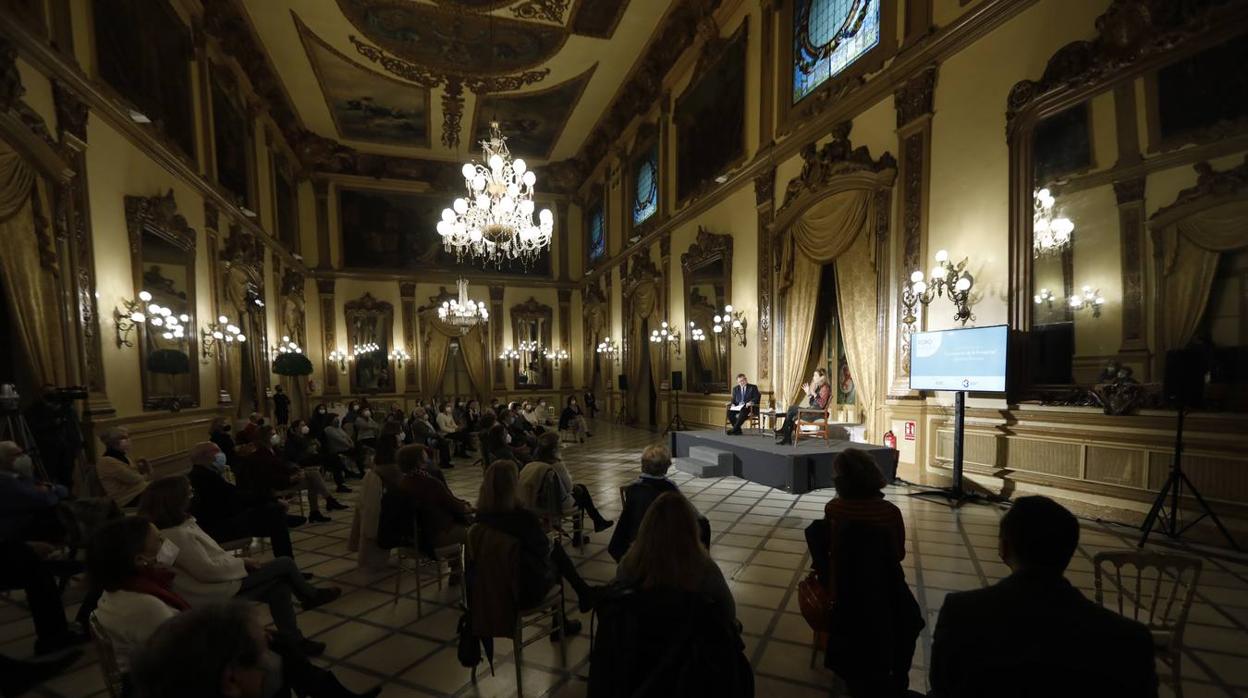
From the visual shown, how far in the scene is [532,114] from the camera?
15086 millimetres

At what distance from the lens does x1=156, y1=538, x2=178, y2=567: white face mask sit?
2.26 meters

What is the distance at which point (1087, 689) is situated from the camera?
3.77ft

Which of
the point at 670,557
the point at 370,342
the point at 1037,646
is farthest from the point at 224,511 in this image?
the point at 370,342

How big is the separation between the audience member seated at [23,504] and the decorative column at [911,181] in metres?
7.95

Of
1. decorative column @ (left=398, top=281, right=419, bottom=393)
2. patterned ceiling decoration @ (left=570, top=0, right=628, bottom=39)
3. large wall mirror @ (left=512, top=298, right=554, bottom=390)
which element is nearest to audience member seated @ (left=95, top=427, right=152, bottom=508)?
patterned ceiling decoration @ (left=570, top=0, right=628, bottom=39)

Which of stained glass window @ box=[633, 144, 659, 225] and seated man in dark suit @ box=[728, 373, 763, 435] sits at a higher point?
stained glass window @ box=[633, 144, 659, 225]

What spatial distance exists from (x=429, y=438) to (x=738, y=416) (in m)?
5.06

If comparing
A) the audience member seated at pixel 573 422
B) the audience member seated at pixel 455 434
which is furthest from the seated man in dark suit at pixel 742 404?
the audience member seated at pixel 455 434

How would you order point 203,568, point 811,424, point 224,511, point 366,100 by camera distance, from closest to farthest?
point 203,568, point 224,511, point 811,424, point 366,100

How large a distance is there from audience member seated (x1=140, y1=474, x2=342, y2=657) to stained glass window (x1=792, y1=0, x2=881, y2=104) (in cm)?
872

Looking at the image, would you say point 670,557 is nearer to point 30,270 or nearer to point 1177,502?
point 1177,502

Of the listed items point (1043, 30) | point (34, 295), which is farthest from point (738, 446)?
point (34, 295)

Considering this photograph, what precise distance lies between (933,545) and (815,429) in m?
3.28

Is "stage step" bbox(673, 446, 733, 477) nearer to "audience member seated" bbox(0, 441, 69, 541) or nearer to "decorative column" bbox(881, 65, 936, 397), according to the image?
"decorative column" bbox(881, 65, 936, 397)
